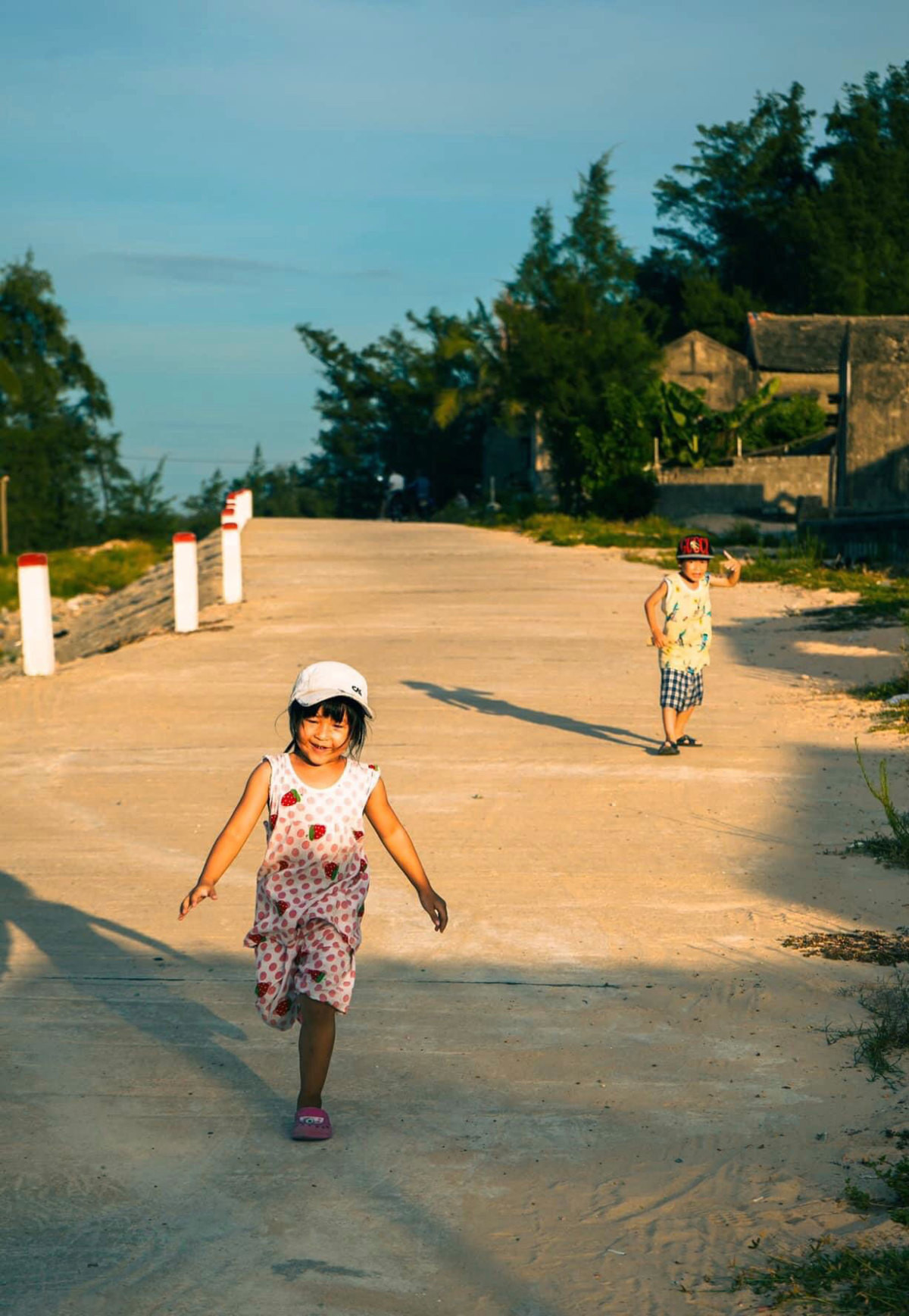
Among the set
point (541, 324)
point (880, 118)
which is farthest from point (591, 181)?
point (541, 324)

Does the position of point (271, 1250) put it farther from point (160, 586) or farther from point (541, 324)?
point (541, 324)

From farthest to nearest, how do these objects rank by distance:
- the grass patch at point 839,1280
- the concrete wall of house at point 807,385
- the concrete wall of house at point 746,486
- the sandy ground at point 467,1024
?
the concrete wall of house at point 807,385
the concrete wall of house at point 746,486
the sandy ground at point 467,1024
the grass patch at point 839,1280

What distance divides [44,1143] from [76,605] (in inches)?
969

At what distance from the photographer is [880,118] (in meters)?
75.9

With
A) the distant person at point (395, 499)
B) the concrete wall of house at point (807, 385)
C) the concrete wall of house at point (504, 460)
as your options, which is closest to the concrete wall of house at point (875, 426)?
the concrete wall of house at point (807, 385)

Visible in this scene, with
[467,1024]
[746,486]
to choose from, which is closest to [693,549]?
[467,1024]

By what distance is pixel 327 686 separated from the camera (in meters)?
4.52

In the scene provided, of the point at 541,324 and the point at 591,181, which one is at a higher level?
the point at 591,181

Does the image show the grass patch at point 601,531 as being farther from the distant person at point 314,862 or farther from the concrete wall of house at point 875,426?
the distant person at point 314,862

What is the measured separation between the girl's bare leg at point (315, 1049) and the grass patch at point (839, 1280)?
53.3 inches

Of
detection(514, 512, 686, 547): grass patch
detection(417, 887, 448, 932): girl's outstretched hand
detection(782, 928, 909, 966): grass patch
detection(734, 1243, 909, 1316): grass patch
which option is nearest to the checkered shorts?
detection(782, 928, 909, 966): grass patch

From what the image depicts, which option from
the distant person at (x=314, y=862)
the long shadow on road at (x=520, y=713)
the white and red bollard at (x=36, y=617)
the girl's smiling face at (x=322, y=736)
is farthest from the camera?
the white and red bollard at (x=36, y=617)

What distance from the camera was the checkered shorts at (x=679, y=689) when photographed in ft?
32.5

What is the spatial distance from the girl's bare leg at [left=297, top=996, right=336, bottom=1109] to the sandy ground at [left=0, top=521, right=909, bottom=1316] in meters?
0.13
